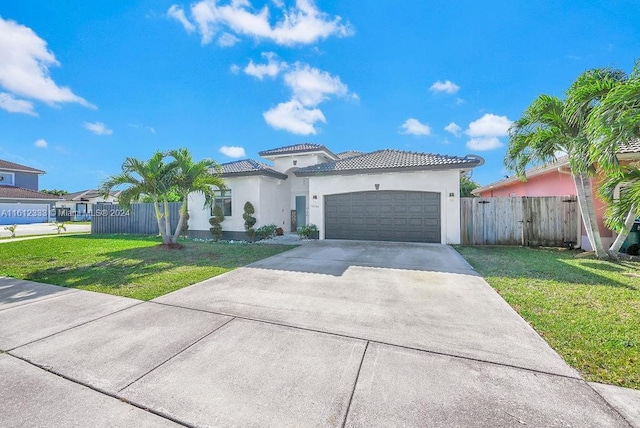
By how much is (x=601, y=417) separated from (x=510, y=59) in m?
15.6

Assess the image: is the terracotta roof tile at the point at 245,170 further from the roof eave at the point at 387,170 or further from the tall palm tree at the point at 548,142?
the tall palm tree at the point at 548,142

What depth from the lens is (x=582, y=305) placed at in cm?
442

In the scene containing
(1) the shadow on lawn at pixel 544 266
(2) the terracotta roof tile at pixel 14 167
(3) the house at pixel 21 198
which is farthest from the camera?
(2) the terracotta roof tile at pixel 14 167

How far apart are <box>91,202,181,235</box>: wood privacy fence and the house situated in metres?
18.5

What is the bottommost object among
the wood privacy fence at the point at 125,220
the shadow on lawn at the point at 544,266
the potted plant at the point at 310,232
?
the shadow on lawn at the point at 544,266

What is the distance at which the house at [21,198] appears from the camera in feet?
90.1

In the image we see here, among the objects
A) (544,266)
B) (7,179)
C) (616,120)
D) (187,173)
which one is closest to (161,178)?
(187,173)

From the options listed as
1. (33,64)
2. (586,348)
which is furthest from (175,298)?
(33,64)

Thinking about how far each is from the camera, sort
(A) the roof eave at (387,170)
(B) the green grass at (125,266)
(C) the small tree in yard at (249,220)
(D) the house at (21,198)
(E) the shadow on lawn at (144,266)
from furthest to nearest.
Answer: (D) the house at (21,198), (C) the small tree in yard at (249,220), (A) the roof eave at (387,170), (E) the shadow on lawn at (144,266), (B) the green grass at (125,266)

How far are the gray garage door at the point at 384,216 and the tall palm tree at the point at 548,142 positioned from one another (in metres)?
3.34

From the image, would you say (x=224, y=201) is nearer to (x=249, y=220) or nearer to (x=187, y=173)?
(x=249, y=220)

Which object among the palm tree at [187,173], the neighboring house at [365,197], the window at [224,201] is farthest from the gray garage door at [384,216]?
the palm tree at [187,173]

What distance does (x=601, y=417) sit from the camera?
6.68 feet

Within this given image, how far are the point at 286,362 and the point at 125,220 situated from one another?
A: 68.7 feet
